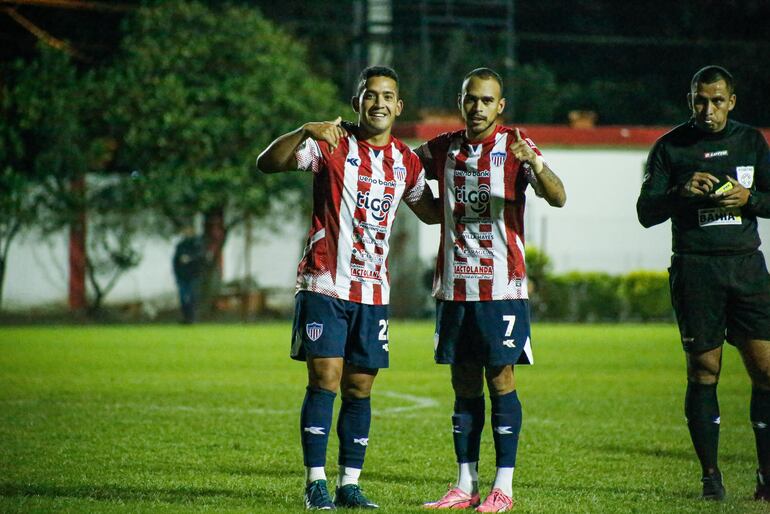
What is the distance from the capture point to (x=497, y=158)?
20.9 feet

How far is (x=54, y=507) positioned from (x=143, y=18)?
23637 mm

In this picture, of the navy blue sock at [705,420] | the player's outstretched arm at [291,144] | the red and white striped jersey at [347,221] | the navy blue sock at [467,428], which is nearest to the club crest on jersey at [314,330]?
the red and white striped jersey at [347,221]

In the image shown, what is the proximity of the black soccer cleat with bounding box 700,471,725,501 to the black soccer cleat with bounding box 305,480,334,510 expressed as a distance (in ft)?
6.55

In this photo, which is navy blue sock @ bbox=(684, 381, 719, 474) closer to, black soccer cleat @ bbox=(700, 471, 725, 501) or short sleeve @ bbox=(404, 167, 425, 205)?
black soccer cleat @ bbox=(700, 471, 725, 501)

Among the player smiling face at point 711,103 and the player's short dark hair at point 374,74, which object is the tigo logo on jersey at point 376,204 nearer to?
the player's short dark hair at point 374,74

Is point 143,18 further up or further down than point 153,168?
further up

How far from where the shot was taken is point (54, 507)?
6.17 m

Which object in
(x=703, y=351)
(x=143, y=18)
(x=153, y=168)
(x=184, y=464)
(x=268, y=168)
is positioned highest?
(x=143, y=18)

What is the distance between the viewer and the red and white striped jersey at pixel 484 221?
20.9 ft

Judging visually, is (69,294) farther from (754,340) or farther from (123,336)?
(754,340)

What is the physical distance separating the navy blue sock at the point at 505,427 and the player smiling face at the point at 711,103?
5.71 feet

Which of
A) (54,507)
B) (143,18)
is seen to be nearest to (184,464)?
(54,507)

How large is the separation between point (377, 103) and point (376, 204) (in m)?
0.49

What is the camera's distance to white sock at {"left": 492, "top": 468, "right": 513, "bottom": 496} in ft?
20.7
